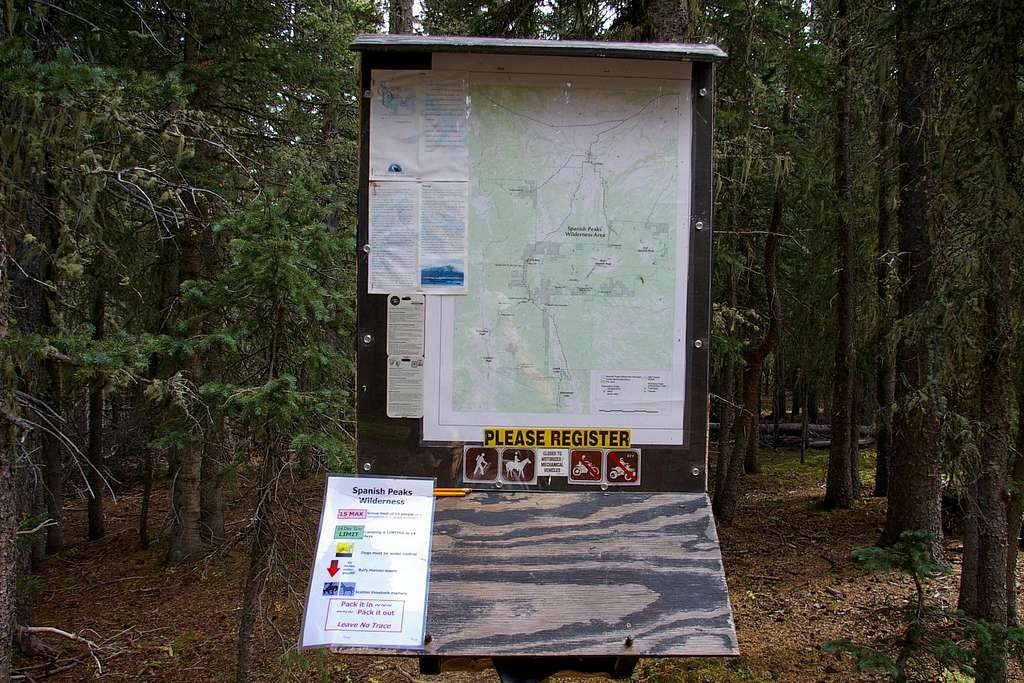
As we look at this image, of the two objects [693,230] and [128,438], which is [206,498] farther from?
[693,230]

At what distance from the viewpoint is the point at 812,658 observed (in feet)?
25.6

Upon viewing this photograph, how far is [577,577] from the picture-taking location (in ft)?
7.81

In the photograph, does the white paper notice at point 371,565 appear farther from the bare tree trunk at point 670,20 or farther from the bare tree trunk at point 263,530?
the bare tree trunk at point 670,20

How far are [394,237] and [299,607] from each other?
13.3 ft

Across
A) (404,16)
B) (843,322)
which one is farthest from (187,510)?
(843,322)

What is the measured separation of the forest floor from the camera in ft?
25.1

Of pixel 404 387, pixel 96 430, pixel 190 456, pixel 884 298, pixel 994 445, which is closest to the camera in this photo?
pixel 404 387

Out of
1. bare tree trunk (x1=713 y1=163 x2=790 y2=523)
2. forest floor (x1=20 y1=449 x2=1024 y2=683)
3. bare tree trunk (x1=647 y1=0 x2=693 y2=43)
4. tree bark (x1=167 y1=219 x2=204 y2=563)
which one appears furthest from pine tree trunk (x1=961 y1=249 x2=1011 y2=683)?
tree bark (x1=167 y1=219 x2=204 y2=563)

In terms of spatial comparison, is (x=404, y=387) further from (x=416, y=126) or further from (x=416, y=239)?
(x=416, y=126)

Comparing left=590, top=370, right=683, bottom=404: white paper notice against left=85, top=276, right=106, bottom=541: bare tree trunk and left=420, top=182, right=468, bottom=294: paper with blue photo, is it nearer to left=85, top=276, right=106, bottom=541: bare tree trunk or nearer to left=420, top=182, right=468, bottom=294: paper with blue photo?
left=420, top=182, right=468, bottom=294: paper with blue photo

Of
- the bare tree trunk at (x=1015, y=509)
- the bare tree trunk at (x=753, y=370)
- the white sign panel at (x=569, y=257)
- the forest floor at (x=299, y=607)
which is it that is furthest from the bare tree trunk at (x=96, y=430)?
the bare tree trunk at (x=753, y=370)

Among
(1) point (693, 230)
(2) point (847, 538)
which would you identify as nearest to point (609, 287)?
(1) point (693, 230)

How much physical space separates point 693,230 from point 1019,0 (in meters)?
3.60

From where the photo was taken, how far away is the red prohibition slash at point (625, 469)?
257cm
